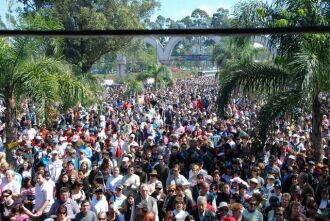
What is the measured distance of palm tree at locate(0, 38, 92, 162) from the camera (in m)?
13.5

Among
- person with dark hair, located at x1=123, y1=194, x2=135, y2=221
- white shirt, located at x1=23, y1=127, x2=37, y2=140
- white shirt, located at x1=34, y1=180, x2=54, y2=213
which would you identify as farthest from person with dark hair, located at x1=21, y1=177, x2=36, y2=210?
white shirt, located at x1=23, y1=127, x2=37, y2=140

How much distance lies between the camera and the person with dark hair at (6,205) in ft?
29.2

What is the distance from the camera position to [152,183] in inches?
374

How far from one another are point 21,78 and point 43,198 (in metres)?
5.15

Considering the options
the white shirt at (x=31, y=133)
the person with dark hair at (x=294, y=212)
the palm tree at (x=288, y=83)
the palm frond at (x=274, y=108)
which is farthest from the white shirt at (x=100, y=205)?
the white shirt at (x=31, y=133)

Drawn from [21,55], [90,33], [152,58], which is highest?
[90,33]

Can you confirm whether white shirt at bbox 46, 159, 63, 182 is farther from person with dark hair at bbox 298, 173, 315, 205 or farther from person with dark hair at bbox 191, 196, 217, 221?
person with dark hair at bbox 298, 173, 315, 205

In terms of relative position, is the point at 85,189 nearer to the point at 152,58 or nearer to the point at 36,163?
the point at 36,163

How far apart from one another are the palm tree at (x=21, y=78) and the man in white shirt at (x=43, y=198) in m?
4.24

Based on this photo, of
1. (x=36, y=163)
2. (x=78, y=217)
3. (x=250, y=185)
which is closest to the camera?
(x=78, y=217)

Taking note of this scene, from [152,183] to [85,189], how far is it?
1230 millimetres

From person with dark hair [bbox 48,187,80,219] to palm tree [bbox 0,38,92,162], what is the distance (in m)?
4.97

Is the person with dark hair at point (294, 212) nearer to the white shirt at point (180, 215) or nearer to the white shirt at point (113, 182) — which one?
the white shirt at point (180, 215)

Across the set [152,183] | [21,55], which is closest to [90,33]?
[152,183]
